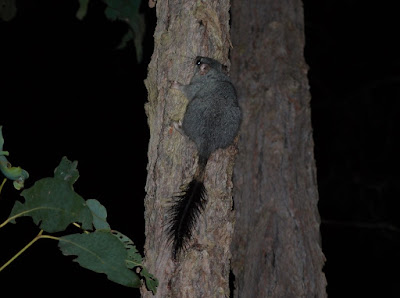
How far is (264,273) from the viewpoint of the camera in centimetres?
347

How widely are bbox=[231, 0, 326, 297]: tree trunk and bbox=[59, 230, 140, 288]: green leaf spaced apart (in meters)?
1.68

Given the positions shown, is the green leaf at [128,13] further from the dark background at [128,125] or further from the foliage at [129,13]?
the dark background at [128,125]

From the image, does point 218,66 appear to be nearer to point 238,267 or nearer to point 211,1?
point 211,1

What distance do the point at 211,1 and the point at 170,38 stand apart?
38cm

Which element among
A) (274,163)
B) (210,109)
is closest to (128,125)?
(274,163)

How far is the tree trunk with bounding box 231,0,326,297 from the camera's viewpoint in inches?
137

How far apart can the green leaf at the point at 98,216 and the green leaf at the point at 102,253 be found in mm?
177

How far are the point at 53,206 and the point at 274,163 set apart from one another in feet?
7.12

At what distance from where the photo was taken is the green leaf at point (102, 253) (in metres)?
2.03

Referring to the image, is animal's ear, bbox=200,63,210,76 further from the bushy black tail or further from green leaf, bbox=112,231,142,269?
green leaf, bbox=112,231,142,269

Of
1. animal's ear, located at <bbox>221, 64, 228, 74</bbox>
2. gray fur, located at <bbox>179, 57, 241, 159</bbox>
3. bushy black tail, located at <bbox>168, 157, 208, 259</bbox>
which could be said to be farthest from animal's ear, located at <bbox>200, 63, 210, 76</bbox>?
bushy black tail, located at <bbox>168, 157, 208, 259</bbox>

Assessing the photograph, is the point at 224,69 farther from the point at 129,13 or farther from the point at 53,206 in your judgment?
the point at 53,206

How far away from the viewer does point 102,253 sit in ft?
6.77

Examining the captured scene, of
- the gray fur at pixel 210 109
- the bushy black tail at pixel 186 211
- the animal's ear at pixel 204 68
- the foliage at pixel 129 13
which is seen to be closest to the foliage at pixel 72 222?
the bushy black tail at pixel 186 211
